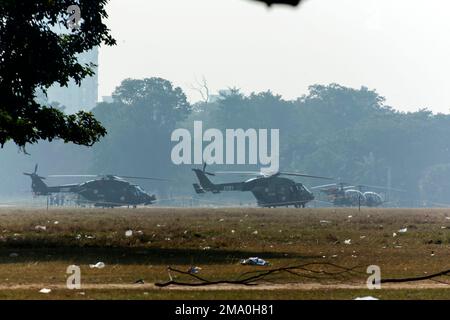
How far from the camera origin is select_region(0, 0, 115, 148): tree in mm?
31781

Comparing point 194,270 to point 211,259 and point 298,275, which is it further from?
point 211,259

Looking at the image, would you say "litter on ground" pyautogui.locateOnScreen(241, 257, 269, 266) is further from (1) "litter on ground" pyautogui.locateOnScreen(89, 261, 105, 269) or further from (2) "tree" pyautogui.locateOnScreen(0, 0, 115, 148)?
(2) "tree" pyautogui.locateOnScreen(0, 0, 115, 148)

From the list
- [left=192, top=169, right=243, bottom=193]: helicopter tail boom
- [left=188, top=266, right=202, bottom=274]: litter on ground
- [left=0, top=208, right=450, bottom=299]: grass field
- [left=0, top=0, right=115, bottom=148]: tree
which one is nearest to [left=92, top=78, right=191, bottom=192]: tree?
[left=192, top=169, right=243, bottom=193]: helicopter tail boom

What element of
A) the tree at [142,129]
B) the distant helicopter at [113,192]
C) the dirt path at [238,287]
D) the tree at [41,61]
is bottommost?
the dirt path at [238,287]

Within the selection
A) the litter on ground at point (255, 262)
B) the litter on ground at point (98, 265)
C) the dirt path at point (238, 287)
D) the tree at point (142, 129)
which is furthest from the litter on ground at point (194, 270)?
the tree at point (142, 129)

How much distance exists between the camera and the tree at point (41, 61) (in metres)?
31.8

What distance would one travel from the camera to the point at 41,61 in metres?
32.4

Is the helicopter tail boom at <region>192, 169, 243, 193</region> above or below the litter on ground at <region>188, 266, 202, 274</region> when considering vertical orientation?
above

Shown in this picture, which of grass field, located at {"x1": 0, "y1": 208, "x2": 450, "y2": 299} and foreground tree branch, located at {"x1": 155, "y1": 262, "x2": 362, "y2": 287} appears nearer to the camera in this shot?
grass field, located at {"x1": 0, "y1": 208, "x2": 450, "y2": 299}

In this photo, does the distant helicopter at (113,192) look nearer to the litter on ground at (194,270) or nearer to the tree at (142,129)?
the tree at (142,129)

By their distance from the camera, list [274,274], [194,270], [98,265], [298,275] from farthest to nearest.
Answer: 1. [98,265]
2. [194,270]
3. [274,274]
4. [298,275]

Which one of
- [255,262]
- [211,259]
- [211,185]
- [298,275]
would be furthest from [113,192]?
[298,275]
